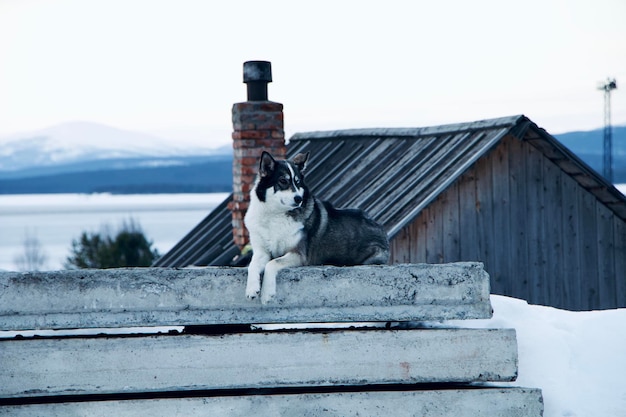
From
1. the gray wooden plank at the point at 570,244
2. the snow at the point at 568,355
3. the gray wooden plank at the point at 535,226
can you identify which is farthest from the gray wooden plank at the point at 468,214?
the snow at the point at 568,355

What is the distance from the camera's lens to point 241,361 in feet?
17.8

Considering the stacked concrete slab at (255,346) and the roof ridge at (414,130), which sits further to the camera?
the roof ridge at (414,130)

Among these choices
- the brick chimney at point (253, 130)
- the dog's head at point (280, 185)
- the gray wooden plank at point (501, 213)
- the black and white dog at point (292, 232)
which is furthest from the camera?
the brick chimney at point (253, 130)

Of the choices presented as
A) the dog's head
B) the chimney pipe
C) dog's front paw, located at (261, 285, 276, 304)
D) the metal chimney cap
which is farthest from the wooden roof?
dog's front paw, located at (261, 285, 276, 304)

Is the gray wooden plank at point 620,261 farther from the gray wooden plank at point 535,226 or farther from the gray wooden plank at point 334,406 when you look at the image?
the gray wooden plank at point 334,406

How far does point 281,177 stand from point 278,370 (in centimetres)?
134

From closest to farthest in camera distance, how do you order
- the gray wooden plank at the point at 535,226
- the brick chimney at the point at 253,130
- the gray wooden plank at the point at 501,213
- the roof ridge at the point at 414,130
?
the roof ridge at the point at 414,130 → the gray wooden plank at the point at 501,213 → the brick chimney at the point at 253,130 → the gray wooden plank at the point at 535,226

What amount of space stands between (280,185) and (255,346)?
3.77 ft

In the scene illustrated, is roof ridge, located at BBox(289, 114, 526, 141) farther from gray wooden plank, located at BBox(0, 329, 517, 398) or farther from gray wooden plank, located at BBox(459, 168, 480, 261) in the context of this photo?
gray wooden plank, located at BBox(0, 329, 517, 398)

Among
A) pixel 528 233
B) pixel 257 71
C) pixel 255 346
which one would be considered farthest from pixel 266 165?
pixel 528 233

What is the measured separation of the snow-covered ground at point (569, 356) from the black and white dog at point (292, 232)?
3.26 feet

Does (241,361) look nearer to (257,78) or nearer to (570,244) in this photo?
(257,78)

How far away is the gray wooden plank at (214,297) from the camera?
5.43m

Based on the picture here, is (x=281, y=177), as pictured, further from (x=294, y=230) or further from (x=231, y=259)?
(x=231, y=259)
